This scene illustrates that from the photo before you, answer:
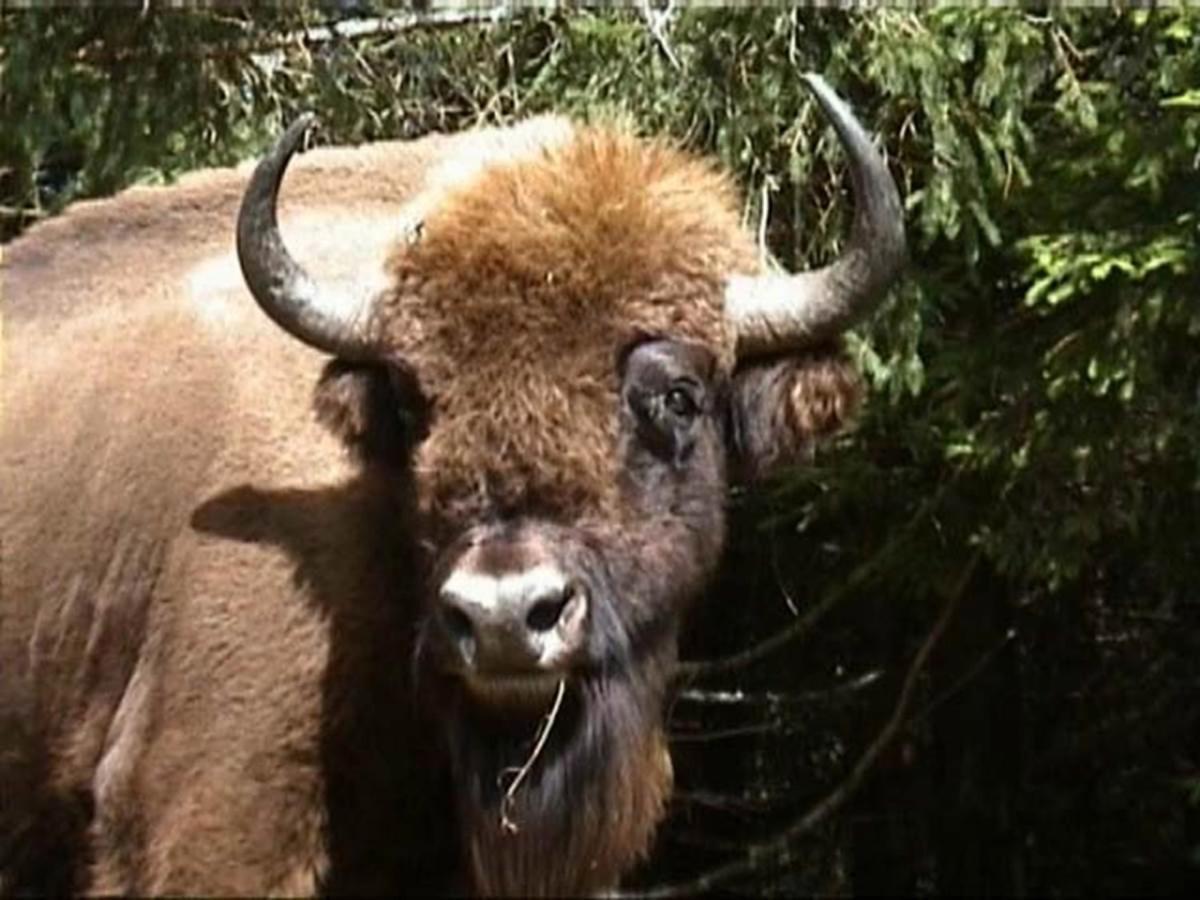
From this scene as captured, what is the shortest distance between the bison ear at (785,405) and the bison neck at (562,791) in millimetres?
656

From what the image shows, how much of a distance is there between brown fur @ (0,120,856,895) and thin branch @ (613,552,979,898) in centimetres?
300

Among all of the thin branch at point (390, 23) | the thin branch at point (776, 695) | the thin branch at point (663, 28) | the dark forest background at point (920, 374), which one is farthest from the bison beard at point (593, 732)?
the thin branch at point (776, 695)

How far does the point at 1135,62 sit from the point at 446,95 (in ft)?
8.08

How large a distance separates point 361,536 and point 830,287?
123 cm

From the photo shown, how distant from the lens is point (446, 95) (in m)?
9.08

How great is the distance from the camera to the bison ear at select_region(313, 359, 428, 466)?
6.07m

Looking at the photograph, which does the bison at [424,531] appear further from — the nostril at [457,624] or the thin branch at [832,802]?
the thin branch at [832,802]

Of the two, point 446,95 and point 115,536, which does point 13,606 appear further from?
point 446,95

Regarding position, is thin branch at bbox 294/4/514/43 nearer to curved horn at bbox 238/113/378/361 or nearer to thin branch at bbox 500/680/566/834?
curved horn at bbox 238/113/378/361

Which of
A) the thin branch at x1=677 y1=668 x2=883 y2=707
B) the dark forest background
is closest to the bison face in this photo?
the dark forest background

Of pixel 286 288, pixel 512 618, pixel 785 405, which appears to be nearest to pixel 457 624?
pixel 512 618

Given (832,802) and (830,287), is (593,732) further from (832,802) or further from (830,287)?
(832,802)

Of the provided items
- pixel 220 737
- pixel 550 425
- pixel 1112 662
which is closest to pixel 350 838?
pixel 220 737

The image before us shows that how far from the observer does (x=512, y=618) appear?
5.38m
